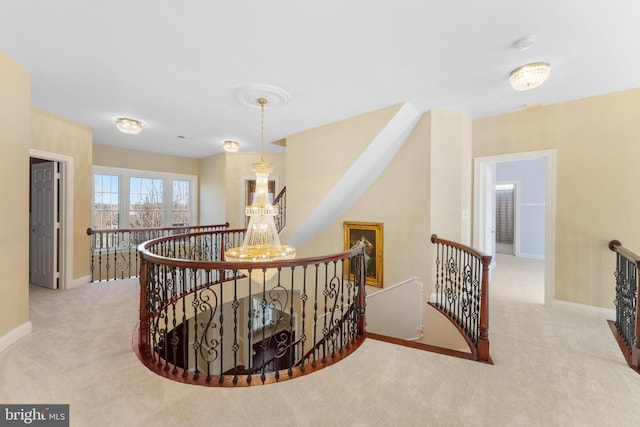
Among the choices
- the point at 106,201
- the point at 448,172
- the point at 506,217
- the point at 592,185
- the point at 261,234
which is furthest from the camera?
the point at 506,217

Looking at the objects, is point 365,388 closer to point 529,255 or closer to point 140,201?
point 140,201

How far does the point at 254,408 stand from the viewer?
1.80 m

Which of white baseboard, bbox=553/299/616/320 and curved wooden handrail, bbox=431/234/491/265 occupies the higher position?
curved wooden handrail, bbox=431/234/491/265

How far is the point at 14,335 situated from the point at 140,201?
Answer: 15.2ft

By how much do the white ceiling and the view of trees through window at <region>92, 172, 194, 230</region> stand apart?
265 centimetres

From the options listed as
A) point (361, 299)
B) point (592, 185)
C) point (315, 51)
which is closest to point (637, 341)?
point (592, 185)

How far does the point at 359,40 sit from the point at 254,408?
9.69ft

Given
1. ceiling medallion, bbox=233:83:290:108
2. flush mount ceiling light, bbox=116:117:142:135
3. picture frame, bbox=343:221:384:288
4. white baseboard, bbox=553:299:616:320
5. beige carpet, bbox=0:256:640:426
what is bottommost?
beige carpet, bbox=0:256:640:426

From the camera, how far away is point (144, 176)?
6.76m

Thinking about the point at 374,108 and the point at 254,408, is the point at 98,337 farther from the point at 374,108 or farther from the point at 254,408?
the point at 374,108

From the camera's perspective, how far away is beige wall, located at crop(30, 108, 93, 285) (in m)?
4.08

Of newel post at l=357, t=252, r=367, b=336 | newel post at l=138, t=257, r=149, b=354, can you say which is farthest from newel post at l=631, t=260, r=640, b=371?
newel post at l=138, t=257, r=149, b=354

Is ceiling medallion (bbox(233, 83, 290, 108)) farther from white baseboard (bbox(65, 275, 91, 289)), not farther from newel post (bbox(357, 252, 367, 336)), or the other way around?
white baseboard (bbox(65, 275, 91, 289))

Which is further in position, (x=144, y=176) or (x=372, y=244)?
(x=144, y=176)
